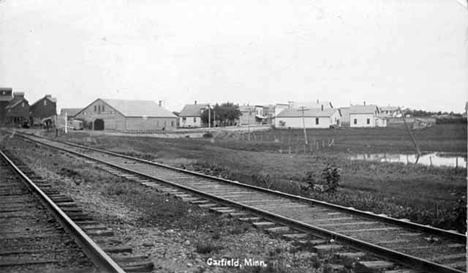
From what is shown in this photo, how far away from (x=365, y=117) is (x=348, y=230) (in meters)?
13.8

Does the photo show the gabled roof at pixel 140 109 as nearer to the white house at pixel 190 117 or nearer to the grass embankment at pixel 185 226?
the grass embankment at pixel 185 226

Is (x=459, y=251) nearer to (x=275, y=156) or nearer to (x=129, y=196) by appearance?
(x=129, y=196)

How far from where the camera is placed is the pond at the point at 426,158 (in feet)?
55.2

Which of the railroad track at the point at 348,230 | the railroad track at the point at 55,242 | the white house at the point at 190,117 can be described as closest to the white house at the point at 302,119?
the white house at the point at 190,117

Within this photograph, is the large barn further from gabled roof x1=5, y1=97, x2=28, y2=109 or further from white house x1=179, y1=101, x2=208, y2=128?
gabled roof x1=5, y1=97, x2=28, y2=109

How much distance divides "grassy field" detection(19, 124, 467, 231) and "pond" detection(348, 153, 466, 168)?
657mm

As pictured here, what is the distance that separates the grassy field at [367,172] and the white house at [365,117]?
63.9 inches

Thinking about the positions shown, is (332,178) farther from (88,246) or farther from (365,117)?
(365,117)

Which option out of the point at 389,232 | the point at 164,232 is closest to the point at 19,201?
the point at 164,232

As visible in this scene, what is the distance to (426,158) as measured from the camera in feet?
62.6

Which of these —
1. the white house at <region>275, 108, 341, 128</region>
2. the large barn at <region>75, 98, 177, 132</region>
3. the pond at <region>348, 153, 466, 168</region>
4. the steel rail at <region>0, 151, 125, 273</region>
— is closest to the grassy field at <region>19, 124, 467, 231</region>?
the pond at <region>348, 153, 466, 168</region>

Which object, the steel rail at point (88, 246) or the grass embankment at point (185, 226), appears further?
the grass embankment at point (185, 226)

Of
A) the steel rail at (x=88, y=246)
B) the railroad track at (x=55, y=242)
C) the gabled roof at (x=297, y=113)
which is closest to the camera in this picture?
the steel rail at (x=88, y=246)

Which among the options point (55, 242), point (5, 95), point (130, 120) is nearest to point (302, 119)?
point (130, 120)
